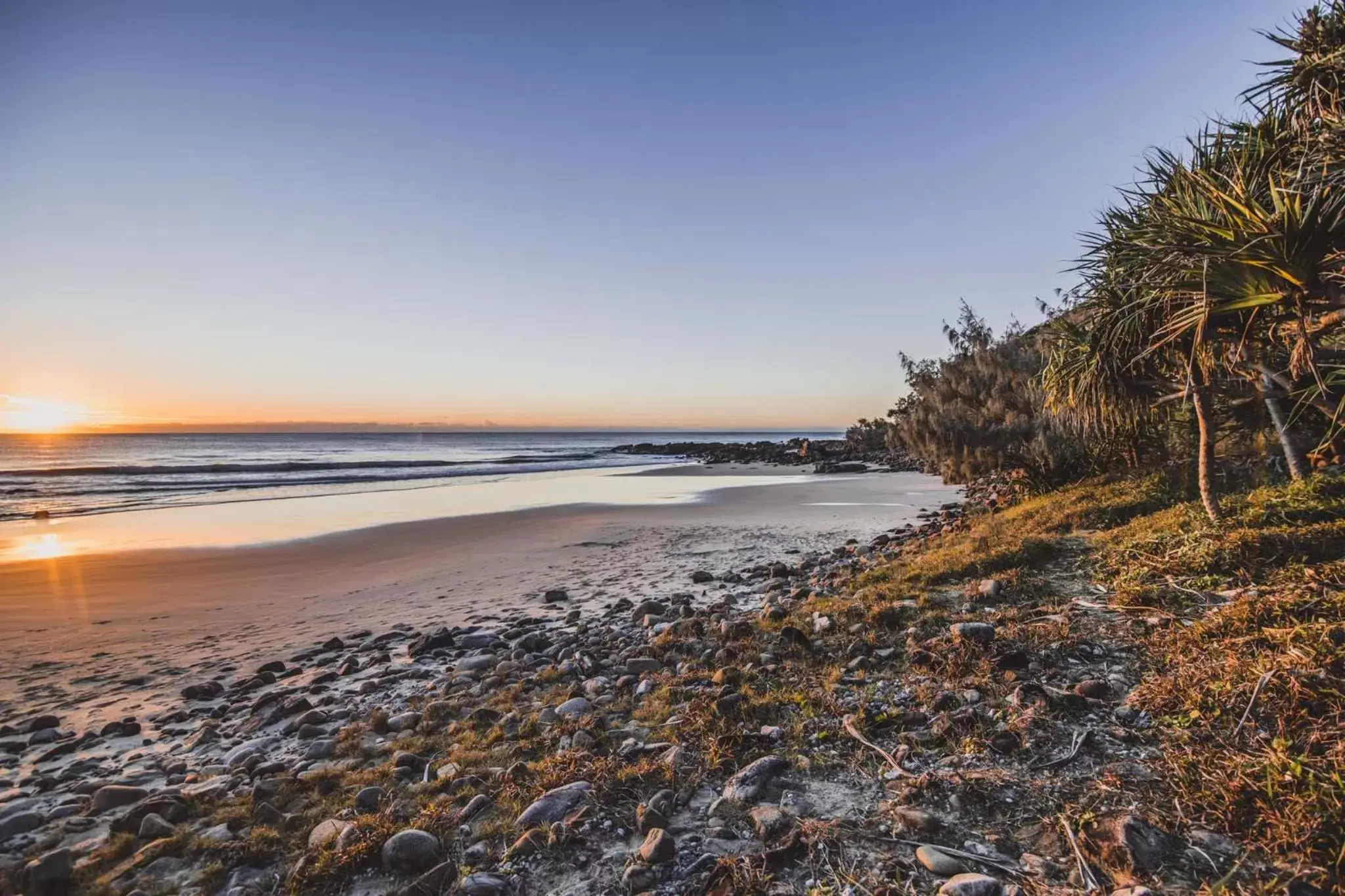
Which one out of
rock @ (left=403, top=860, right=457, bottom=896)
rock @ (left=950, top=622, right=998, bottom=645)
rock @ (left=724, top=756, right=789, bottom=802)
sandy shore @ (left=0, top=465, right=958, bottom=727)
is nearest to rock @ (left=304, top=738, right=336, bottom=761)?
rock @ (left=403, top=860, right=457, bottom=896)

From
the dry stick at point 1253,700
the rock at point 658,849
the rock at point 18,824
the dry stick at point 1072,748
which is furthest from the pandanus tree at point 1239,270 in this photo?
the rock at point 18,824

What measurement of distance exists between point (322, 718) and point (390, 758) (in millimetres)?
1226

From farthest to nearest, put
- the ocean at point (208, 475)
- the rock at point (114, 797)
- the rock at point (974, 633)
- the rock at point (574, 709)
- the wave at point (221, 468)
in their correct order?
the wave at point (221, 468)
the ocean at point (208, 475)
the rock at point (974, 633)
the rock at point (574, 709)
the rock at point (114, 797)

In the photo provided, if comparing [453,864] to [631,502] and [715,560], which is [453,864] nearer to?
[715,560]

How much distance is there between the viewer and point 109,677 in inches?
249

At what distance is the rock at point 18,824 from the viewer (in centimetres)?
352

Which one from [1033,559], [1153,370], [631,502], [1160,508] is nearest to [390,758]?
[1033,559]

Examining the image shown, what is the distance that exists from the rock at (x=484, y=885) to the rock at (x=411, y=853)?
31 centimetres

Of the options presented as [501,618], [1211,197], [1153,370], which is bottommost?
[501,618]

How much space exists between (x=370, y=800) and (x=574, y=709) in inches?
61.0

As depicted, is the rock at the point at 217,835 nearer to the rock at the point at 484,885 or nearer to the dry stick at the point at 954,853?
the rock at the point at 484,885

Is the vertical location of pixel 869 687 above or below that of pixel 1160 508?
below

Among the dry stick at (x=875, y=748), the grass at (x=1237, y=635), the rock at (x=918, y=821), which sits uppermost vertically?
the grass at (x=1237, y=635)

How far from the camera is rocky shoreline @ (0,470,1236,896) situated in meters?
2.83
